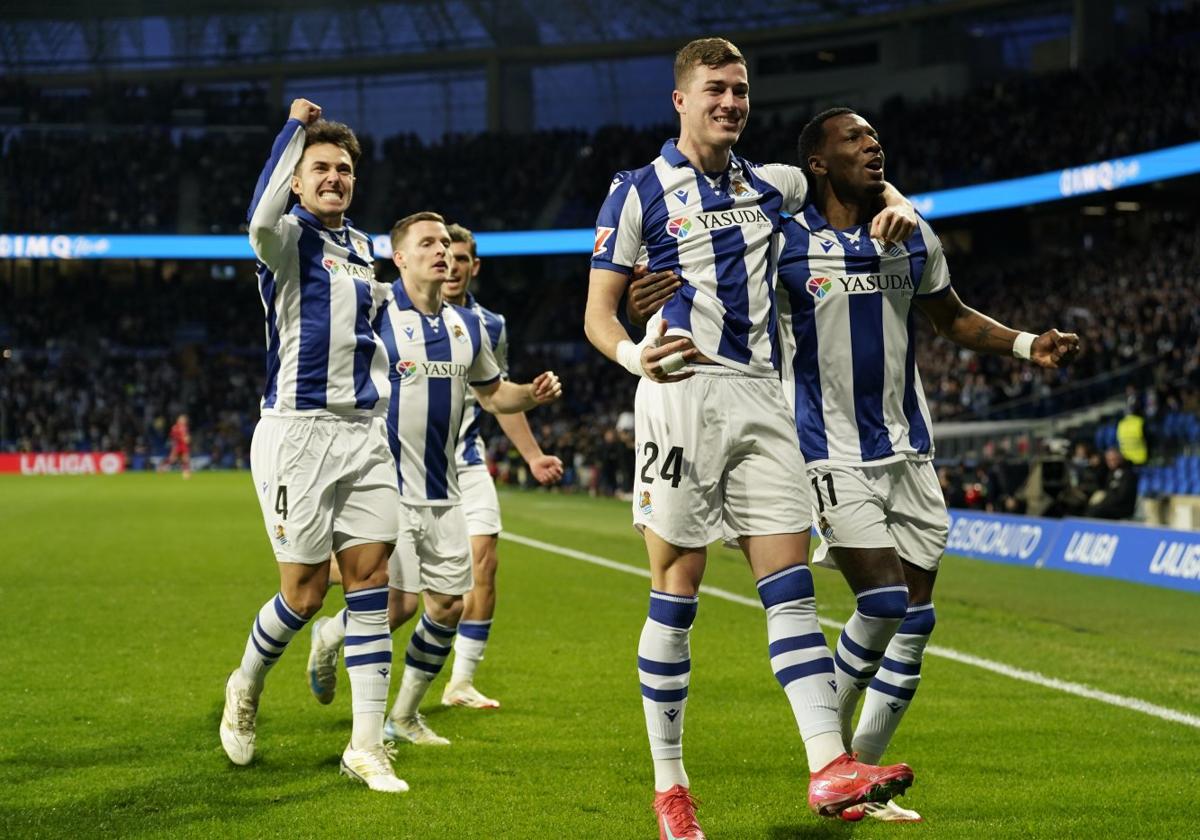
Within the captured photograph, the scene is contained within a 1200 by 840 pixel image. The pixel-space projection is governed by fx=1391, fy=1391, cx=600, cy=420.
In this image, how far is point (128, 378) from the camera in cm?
5181

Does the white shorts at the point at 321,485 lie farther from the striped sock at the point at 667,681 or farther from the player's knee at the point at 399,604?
the striped sock at the point at 667,681

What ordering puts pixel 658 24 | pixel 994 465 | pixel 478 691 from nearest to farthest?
1. pixel 478 691
2. pixel 994 465
3. pixel 658 24

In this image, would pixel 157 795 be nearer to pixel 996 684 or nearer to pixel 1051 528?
pixel 996 684

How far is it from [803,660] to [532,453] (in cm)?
286

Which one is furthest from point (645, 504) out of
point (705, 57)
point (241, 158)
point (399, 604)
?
point (241, 158)

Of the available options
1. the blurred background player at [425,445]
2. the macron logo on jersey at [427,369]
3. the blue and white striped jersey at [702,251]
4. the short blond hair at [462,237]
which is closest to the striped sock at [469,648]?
the blurred background player at [425,445]

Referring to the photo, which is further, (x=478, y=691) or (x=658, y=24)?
(x=658, y=24)

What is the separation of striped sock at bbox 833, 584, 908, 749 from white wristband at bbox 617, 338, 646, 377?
51.8 inches

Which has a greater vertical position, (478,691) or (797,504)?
(797,504)

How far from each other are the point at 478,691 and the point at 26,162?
165ft

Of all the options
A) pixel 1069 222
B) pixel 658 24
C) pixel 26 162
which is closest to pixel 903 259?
pixel 1069 222

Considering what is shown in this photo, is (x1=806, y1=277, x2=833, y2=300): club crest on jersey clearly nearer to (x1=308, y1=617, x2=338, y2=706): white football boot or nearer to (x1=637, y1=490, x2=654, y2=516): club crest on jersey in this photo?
(x1=637, y1=490, x2=654, y2=516): club crest on jersey

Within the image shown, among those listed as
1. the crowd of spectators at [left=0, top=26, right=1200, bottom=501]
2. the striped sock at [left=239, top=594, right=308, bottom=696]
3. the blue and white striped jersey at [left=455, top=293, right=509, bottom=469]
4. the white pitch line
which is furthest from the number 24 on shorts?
the crowd of spectators at [left=0, top=26, right=1200, bottom=501]

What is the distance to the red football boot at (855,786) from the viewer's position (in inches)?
164
